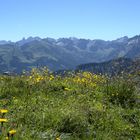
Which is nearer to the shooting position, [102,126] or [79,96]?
[102,126]

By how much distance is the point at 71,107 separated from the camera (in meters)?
8.99

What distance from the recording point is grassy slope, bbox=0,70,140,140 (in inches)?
295

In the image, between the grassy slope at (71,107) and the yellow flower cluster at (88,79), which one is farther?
the yellow flower cluster at (88,79)

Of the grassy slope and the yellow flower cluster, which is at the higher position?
the yellow flower cluster

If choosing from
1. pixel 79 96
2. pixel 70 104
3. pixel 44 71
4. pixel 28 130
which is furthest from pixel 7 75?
pixel 28 130

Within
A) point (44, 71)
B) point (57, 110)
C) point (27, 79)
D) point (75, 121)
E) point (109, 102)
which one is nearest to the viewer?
point (75, 121)

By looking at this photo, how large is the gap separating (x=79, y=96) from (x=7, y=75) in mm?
4075

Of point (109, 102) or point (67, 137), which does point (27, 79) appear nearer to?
point (109, 102)

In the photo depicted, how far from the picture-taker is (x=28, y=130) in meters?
6.88

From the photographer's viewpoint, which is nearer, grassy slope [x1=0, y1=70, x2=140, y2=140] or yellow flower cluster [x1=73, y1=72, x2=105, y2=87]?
grassy slope [x1=0, y1=70, x2=140, y2=140]

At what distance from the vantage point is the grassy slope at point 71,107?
749 cm

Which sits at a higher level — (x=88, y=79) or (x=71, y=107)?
(x=88, y=79)

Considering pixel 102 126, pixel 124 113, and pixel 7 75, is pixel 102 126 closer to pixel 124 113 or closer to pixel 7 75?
pixel 124 113

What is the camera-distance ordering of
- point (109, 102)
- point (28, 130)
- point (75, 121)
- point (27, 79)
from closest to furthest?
point (28, 130) → point (75, 121) → point (109, 102) → point (27, 79)
